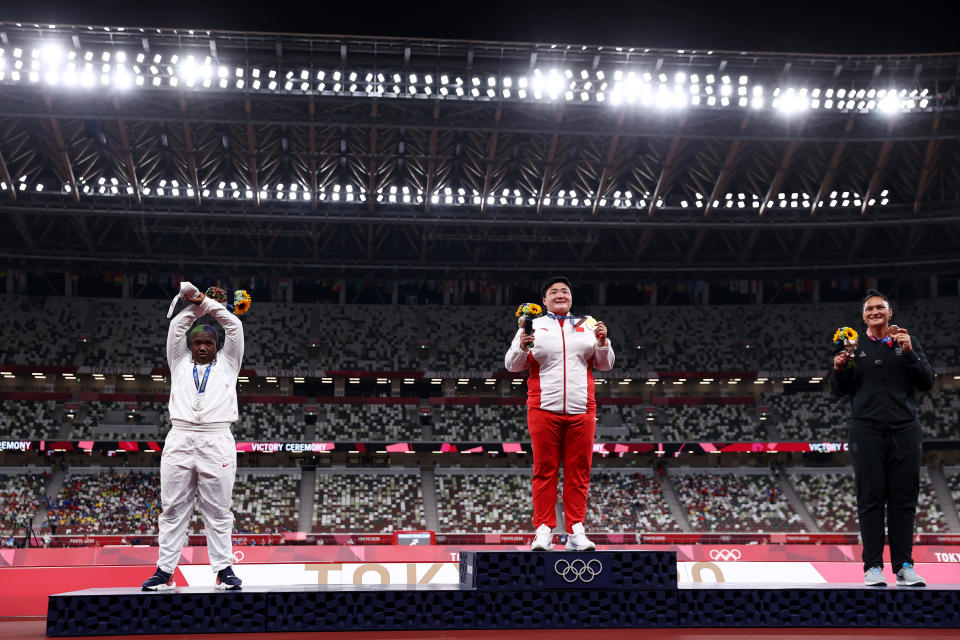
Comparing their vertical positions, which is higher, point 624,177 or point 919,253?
point 624,177

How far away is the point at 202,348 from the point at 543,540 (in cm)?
324

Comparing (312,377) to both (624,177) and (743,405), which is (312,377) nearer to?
(624,177)

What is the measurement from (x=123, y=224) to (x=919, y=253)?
126 feet

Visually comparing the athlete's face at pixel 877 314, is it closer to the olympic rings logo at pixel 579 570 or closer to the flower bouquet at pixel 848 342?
the flower bouquet at pixel 848 342

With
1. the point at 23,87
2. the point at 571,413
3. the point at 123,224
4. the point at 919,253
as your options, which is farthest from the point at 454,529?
the point at 571,413

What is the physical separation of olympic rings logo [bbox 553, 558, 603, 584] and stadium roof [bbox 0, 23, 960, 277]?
76.4 ft

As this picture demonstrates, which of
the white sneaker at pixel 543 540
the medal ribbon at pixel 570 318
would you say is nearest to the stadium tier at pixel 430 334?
the medal ribbon at pixel 570 318

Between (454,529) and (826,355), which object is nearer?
(454,529)

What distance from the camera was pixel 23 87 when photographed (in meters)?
26.8

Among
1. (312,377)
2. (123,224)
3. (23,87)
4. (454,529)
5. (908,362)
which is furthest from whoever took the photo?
(312,377)

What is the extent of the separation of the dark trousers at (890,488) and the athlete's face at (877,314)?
36.0 inches

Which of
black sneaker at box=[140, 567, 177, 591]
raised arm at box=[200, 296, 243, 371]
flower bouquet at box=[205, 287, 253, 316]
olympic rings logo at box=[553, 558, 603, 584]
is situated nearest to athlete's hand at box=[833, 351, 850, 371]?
olympic rings logo at box=[553, 558, 603, 584]

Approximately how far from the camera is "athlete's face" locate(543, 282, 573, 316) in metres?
7.32

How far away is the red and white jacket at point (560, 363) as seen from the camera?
702 centimetres
